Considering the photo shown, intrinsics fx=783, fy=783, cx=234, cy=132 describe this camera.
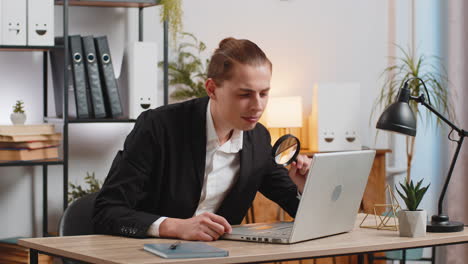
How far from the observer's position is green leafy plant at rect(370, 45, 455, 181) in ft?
13.2

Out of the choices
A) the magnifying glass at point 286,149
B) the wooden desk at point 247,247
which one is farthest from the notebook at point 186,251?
the magnifying glass at point 286,149

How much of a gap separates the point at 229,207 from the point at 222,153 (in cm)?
18

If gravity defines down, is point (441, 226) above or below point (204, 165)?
below

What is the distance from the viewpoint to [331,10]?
4301mm

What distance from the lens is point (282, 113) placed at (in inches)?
152

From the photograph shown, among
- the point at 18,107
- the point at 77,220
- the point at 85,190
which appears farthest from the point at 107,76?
the point at 77,220

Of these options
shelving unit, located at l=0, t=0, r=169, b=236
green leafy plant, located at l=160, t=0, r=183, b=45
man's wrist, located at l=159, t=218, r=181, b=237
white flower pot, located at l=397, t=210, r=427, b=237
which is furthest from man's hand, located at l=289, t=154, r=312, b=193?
green leafy plant, located at l=160, t=0, r=183, b=45

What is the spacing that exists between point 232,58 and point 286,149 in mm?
311

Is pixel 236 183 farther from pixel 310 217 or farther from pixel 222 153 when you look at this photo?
pixel 310 217

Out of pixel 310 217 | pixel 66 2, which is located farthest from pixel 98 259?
pixel 66 2

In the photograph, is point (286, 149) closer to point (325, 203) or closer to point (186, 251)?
point (325, 203)

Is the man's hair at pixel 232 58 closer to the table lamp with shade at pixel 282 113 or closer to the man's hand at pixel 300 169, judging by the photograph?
the man's hand at pixel 300 169

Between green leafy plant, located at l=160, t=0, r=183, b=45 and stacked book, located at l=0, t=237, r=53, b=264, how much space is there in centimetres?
119

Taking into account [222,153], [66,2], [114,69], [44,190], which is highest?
[66,2]
